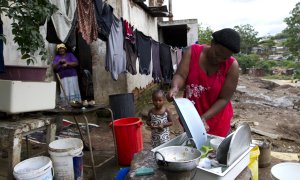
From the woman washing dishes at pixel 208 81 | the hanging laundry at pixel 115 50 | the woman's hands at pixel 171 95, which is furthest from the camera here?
the hanging laundry at pixel 115 50

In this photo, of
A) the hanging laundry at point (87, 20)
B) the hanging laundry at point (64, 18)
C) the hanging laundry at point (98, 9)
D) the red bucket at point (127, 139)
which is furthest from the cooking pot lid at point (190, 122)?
the hanging laundry at point (98, 9)

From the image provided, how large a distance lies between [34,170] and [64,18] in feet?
7.95

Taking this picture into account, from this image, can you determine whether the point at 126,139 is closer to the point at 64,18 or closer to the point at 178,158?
the point at 64,18

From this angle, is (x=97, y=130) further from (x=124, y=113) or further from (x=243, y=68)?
(x=243, y=68)

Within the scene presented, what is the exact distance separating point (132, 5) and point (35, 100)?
606 cm

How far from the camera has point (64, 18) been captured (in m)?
4.14

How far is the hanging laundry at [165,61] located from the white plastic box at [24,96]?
5872 mm

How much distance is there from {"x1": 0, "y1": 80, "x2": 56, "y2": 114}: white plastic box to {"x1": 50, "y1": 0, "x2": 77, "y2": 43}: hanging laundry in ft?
4.03

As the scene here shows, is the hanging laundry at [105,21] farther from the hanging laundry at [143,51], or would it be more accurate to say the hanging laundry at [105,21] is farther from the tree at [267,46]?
the tree at [267,46]

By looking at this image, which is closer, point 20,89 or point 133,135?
point 20,89

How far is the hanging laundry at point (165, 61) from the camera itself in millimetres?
8812

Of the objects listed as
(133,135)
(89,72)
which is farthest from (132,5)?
(133,135)

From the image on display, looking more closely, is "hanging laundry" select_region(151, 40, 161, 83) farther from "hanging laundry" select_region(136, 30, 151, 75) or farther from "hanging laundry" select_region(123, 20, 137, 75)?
"hanging laundry" select_region(123, 20, 137, 75)

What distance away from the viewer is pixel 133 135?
432 centimetres
